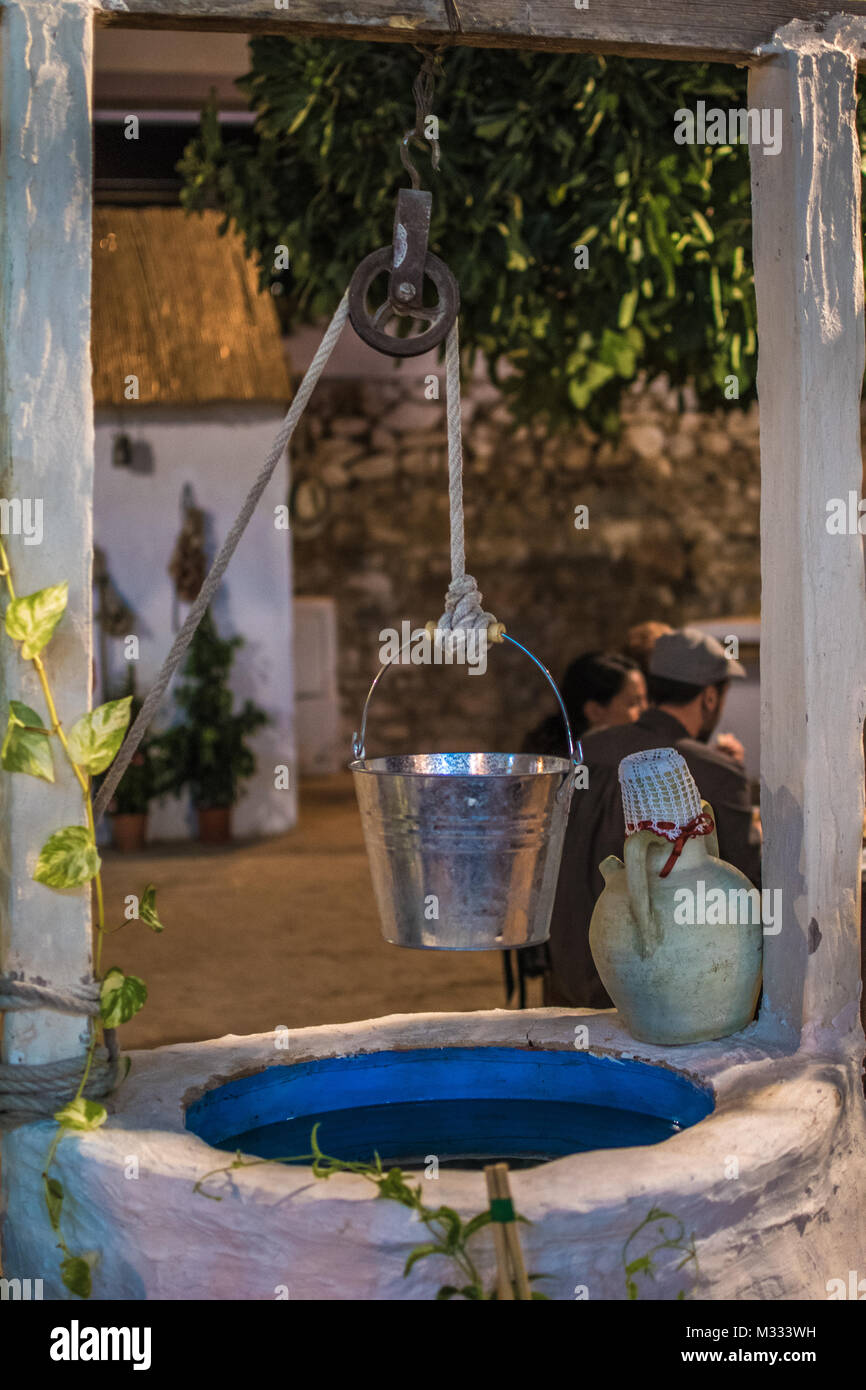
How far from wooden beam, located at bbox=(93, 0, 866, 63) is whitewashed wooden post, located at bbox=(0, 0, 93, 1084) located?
14cm

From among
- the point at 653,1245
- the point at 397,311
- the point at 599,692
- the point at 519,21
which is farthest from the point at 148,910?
the point at 599,692

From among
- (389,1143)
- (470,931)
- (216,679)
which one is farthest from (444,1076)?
(216,679)

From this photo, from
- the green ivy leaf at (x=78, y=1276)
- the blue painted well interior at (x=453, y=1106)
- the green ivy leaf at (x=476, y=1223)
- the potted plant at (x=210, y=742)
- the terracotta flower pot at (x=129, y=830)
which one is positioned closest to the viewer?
the green ivy leaf at (x=476, y=1223)

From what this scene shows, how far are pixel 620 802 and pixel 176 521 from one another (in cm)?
553

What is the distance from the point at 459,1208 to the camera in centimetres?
176

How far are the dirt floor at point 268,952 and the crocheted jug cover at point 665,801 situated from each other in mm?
2419

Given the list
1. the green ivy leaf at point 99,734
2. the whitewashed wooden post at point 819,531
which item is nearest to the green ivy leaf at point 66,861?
the green ivy leaf at point 99,734

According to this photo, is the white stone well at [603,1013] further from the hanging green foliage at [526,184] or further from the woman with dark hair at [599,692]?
the woman with dark hair at [599,692]

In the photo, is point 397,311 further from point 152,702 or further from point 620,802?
point 620,802

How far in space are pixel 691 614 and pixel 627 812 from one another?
343 inches

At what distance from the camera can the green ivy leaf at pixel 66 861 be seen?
1.97 m

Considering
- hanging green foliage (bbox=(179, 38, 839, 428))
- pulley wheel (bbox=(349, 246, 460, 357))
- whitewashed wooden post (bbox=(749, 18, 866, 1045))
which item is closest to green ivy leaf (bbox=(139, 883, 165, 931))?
pulley wheel (bbox=(349, 246, 460, 357))

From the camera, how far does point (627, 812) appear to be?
7.85ft

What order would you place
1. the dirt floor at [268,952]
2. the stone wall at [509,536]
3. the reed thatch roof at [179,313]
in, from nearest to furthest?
the dirt floor at [268,952] → the reed thatch roof at [179,313] → the stone wall at [509,536]
